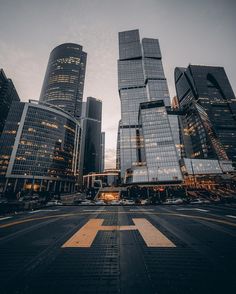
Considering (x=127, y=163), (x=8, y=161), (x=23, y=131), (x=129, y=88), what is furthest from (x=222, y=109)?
(x=8, y=161)

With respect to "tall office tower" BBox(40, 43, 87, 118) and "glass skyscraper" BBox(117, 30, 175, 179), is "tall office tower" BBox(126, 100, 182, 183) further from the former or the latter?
"tall office tower" BBox(40, 43, 87, 118)

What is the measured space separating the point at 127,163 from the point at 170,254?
129 m

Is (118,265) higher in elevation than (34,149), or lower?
lower

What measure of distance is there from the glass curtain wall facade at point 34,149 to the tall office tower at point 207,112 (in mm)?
116441

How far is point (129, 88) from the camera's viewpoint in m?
171

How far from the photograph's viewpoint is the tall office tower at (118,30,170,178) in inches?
5610

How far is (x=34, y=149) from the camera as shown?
102 metres

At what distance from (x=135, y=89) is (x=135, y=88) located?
1.77m

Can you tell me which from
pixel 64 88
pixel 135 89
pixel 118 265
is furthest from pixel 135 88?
pixel 118 265

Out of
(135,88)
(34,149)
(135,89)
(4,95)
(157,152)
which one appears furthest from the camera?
(135,88)

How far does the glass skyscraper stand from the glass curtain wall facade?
55.4m

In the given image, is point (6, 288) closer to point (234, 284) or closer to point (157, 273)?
point (157, 273)

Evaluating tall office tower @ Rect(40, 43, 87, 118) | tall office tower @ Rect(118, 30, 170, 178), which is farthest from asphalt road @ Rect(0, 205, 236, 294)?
tall office tower @ Rect(40, 43, 87, 118)

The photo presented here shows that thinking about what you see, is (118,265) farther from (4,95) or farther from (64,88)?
(64,88)
